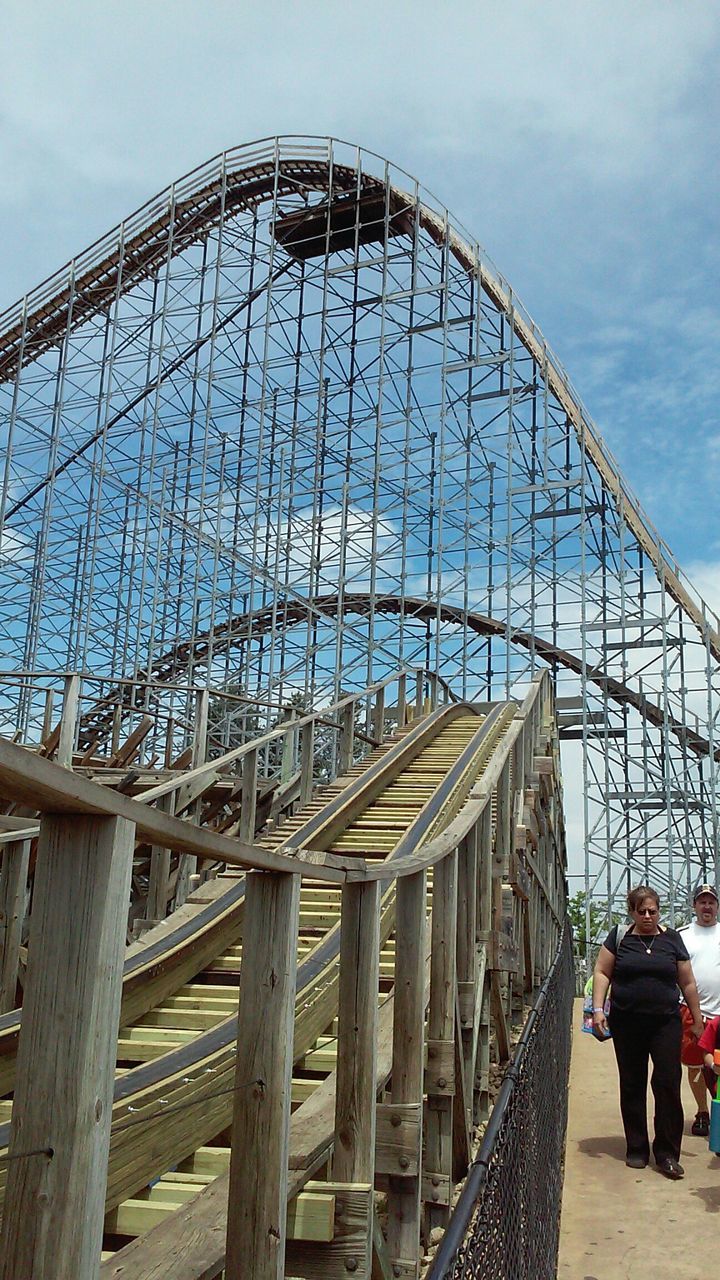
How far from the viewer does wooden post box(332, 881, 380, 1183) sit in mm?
2408

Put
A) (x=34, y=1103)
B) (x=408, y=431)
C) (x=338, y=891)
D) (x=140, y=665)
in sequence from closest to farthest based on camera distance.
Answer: (x=34, y=1103), (x=338, y=891), (x=408, y=431), (x=140, y=665)

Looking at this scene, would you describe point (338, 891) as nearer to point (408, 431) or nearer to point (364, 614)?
point (408, 431)

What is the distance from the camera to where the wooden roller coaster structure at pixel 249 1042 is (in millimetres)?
1257

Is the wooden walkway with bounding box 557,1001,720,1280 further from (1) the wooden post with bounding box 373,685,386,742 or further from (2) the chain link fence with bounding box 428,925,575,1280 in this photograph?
(1) the wooden post with bounding box 373,685,386,742

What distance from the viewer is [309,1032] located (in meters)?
4.14

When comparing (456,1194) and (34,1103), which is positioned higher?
(34,1103)

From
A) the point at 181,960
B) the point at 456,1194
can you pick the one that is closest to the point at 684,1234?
the point at 456,1194

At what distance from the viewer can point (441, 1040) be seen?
149 inches

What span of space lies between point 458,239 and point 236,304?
4.94 metres

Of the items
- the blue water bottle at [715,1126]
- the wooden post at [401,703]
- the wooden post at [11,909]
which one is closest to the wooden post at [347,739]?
the wooden post at [401,703]

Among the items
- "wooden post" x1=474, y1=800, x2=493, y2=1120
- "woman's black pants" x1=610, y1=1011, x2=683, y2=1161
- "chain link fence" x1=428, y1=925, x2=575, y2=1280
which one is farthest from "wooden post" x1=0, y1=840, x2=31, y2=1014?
"woman's black pants" x1=610, y1=1011, x2=683, y2=1161

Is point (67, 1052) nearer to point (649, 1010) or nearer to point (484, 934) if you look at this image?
point (484, 934)

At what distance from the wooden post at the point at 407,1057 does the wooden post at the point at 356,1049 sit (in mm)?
556

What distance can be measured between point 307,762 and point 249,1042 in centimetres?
738
